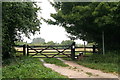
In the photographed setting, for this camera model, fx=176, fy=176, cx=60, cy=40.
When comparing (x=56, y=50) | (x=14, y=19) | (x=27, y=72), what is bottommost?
(x=27, y=72)

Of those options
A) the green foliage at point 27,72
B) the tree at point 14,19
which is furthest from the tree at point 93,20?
the green foliage at point 27,72

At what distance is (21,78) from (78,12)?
7.84m

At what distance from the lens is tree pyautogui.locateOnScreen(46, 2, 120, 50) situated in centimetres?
1103

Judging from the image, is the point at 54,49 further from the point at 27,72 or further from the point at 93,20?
the point at 27,72

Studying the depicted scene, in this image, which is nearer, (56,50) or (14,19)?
(14,19)

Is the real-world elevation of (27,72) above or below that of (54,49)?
below

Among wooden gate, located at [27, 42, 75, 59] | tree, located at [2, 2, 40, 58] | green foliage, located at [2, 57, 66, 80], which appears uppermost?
tree, located at [2, 2, 40, 58]

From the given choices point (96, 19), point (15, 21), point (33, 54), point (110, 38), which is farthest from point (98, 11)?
point (33, 54)

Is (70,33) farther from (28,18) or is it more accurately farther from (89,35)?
(28,18)

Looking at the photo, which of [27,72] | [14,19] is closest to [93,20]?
[14,19]

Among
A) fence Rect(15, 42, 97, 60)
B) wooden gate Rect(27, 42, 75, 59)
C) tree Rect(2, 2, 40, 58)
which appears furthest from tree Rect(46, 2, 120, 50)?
tree Rect(2, 2, 40, 58)

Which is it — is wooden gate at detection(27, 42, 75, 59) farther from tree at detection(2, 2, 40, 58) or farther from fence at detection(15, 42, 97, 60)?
tree at detection(2, 2, 40, 58)

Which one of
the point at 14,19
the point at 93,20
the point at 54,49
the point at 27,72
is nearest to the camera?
the point at 27,72

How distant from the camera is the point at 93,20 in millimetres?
12719
